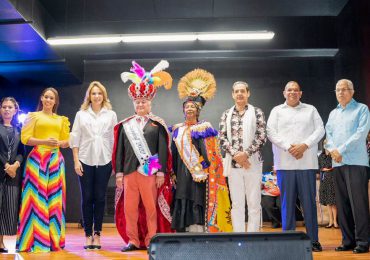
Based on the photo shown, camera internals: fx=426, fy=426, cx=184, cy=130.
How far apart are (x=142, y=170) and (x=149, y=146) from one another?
228 millimetres

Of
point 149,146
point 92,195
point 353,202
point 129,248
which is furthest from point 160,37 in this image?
point 353,202

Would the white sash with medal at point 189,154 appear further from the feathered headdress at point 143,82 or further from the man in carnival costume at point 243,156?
the feathered headdress at point 143,82

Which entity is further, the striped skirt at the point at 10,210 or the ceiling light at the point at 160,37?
the ceiling light at the point at 160,37

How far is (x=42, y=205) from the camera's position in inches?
148

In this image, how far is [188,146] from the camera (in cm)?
379

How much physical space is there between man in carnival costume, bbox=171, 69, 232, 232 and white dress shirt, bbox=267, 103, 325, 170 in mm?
534

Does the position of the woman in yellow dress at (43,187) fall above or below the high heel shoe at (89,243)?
above

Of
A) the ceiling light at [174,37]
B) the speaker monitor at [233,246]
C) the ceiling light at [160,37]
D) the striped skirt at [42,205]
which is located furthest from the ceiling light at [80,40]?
the speaker monitor at [233,246]

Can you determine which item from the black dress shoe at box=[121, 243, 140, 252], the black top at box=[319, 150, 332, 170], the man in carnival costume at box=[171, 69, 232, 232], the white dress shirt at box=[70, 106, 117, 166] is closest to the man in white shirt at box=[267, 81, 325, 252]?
the man in carnival costume at box=[171, 69, 232, 232]

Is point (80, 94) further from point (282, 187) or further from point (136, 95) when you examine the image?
point (282, 187)

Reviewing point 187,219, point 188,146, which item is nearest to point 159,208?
point 187,219

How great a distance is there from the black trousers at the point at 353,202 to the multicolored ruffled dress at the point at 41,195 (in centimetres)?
249

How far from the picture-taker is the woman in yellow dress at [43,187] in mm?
3697

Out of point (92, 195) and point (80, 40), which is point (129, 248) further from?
point (80, 40)
